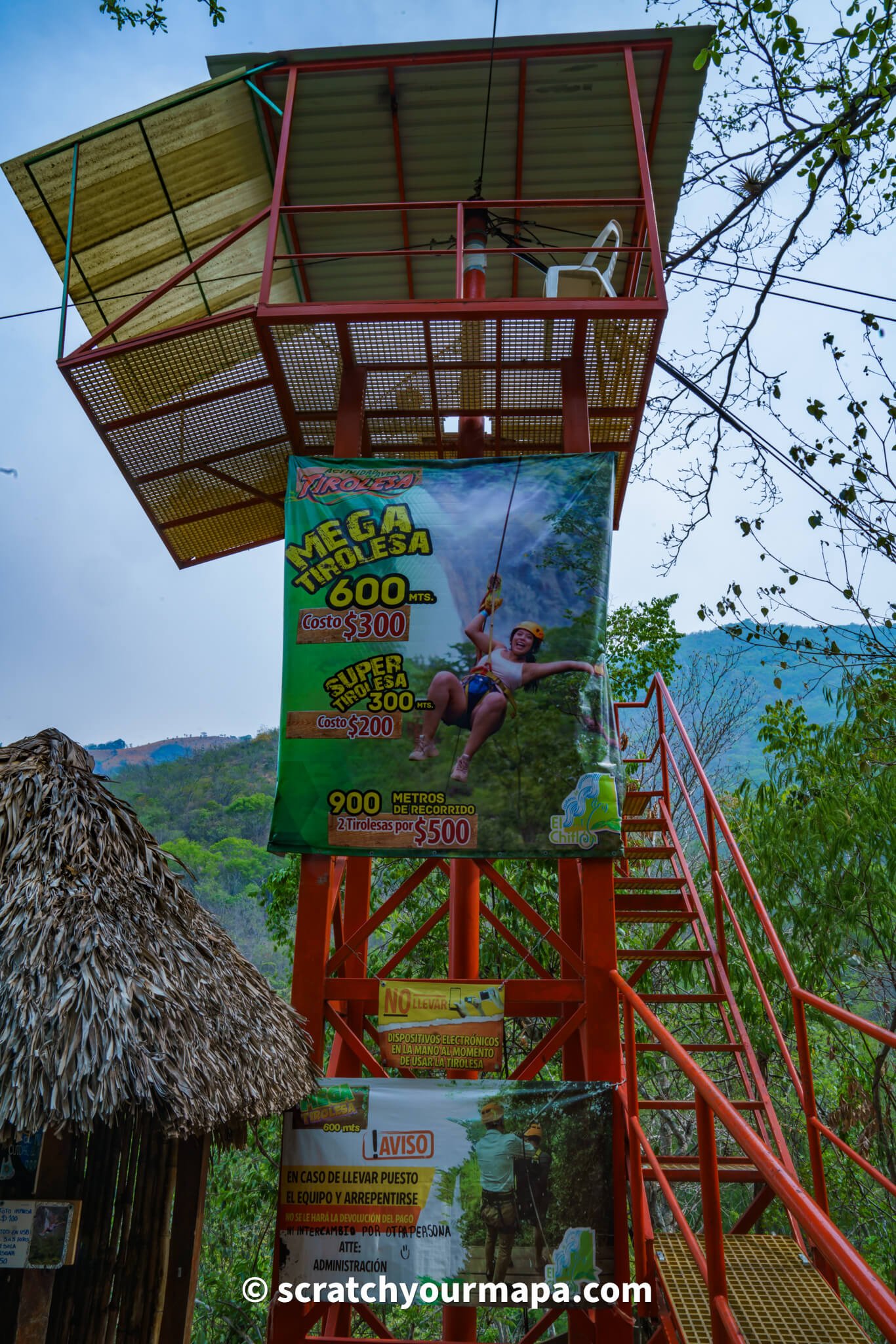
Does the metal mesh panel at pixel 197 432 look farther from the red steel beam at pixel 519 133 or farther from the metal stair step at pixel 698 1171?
the metal stair step at pixel 698 1171

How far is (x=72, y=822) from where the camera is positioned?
5.07 meters

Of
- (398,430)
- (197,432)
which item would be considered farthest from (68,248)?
(398,430)

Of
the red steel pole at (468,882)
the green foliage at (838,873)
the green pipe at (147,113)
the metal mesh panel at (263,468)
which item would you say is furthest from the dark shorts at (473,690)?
the green pipe at (147,113)

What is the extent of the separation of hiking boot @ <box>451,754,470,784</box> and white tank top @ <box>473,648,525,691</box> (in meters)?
0.51

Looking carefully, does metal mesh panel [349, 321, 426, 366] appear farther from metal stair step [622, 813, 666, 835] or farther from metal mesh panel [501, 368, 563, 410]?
metal stair step [622, 813, 666, 835]

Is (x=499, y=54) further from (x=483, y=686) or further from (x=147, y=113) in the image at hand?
(x=483, y=686)

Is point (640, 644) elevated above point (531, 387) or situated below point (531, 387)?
above

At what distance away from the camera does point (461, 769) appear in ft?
19.4

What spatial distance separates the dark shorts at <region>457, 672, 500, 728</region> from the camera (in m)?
6.00

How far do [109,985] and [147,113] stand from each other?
6.05m

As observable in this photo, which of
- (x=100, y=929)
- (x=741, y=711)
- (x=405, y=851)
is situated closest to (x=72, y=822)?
(x=100, y=929)

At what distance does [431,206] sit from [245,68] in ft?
6.42

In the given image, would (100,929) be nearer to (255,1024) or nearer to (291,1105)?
(255,1024)

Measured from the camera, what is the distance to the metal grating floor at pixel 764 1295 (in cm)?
347
